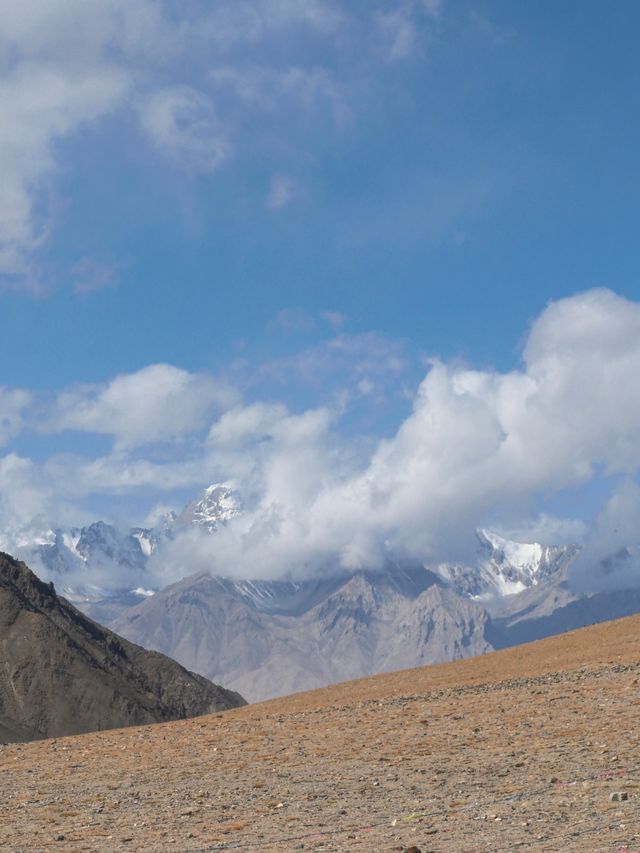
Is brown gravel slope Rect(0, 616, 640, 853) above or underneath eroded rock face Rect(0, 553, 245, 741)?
underneath

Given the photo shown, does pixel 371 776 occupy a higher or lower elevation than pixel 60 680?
lower

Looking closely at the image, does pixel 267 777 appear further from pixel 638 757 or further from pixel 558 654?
pixel 558 654

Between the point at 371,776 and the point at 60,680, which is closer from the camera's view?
the point at 371,776

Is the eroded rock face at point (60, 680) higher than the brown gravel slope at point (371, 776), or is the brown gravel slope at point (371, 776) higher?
the eroded rock face at point (60, 680)

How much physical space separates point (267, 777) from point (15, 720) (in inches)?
2461

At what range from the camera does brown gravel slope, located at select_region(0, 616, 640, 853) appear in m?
16.0

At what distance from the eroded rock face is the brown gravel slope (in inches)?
1699

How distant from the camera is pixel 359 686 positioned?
4544 centimetres

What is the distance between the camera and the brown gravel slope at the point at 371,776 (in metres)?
16.0

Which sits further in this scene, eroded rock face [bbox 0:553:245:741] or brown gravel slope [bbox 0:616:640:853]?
eroded rock face [bbox 0:553:245:741]

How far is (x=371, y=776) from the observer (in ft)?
71.1

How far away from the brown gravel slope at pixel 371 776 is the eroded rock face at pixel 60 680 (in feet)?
142

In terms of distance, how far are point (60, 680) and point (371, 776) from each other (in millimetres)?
68785

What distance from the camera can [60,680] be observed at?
8544 centimetres
